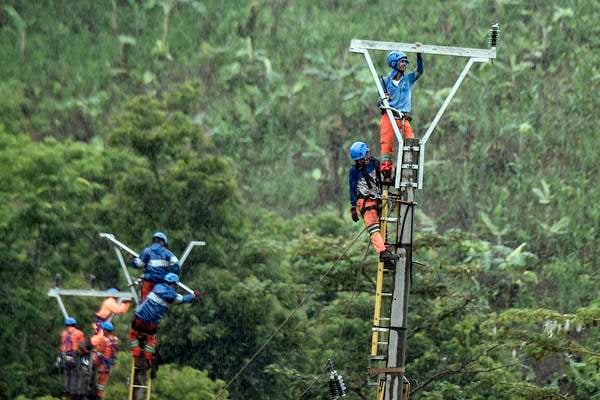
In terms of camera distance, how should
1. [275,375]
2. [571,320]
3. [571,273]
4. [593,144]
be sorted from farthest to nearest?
[593,144] → [571,273] → [275,375] → [571,320]

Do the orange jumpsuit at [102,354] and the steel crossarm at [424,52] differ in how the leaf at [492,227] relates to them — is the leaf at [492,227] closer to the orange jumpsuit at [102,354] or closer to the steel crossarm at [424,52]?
the orange jumpsuit at [102,354]

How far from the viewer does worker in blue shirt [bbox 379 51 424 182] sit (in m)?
15.9

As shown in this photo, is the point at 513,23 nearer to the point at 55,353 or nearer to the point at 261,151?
the point at 261,151

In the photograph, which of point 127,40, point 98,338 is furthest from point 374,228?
point 127,40

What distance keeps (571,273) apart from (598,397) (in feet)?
101

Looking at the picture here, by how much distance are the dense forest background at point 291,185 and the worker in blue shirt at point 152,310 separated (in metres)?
2.48

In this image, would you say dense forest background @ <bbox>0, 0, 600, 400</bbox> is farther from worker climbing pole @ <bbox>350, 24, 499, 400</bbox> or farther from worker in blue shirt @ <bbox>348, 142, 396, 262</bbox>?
worker climbing pole @ <bbox>350, 24, 499, 400</bbox>

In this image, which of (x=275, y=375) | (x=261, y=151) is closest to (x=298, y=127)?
(x=261, y=151)

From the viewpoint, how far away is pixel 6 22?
78.2 m

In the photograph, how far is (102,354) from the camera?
26.5 metres

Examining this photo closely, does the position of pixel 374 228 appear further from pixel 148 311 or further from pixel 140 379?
pixel 140 379

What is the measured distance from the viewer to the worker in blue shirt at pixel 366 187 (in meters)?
15.8

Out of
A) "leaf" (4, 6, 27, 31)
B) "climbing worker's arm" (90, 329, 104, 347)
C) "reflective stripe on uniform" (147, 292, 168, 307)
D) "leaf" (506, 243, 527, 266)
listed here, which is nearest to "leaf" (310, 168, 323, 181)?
"leaf" (506, 243, 527, 266)

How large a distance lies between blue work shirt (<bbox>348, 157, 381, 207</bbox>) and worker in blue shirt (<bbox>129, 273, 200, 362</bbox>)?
3.78m
